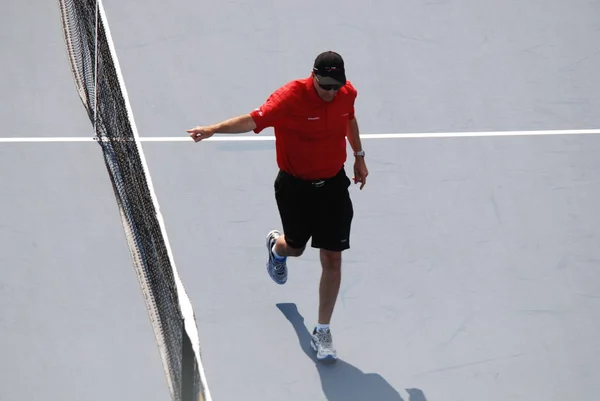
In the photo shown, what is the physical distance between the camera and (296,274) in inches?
265

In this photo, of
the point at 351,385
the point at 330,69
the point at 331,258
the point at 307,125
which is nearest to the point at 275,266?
the point at 331,258

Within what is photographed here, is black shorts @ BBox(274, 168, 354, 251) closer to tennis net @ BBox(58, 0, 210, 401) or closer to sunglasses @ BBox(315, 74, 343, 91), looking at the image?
sunglasses @ BBox(315, 74, 343, 91)

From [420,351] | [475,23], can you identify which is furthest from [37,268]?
→ [475,23]

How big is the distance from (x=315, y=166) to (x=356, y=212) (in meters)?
1.35

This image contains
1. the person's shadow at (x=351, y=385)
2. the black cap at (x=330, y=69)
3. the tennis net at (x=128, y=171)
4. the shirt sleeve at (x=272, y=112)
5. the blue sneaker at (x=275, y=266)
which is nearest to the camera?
the tennis net at (x=128, y=171)

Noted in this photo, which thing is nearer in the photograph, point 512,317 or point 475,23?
point 512,317

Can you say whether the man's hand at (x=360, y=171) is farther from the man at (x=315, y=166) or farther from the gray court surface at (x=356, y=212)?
the gray court surface at (x=356, y=212)

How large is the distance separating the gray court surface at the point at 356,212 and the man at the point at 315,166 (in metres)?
0.46

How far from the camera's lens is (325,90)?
221 inches

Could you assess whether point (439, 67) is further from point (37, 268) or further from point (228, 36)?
point (37, 268)

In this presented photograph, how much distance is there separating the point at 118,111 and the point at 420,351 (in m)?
2.51

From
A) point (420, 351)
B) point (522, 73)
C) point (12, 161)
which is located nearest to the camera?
point (420, 351)

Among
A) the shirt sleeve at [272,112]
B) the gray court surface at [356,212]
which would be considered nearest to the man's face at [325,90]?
the shirt sleeve at [272,112]

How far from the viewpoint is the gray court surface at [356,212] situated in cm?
604
